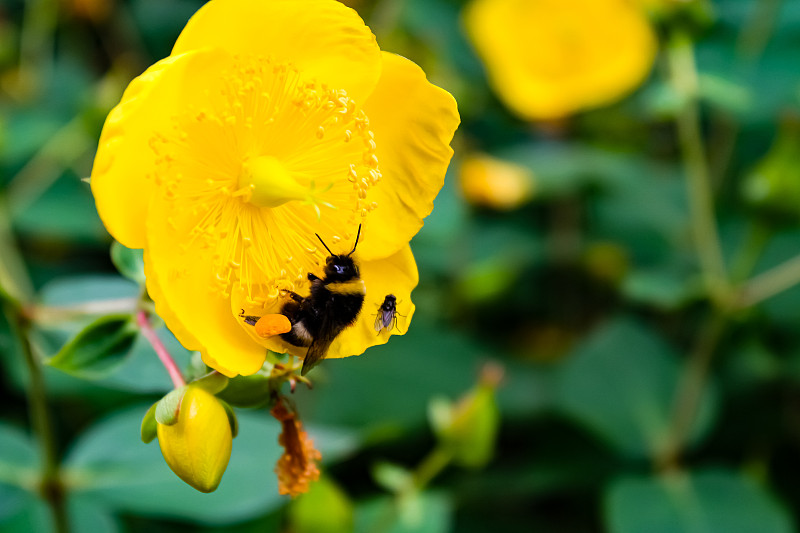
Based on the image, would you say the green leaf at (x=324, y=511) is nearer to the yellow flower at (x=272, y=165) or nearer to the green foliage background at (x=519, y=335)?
the green foliage background at (x=519, y=335)

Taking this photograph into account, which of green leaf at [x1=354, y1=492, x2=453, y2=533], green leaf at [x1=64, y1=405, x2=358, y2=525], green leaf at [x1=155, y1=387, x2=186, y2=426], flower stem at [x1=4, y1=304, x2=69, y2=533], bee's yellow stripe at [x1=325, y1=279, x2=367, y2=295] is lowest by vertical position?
green leaf at [x1=354, y1=492, x2=453, y2=533]

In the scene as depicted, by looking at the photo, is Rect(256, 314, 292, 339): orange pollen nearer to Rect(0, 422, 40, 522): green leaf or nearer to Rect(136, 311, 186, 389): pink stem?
Rect(136, 311, 186, 389): pink stem

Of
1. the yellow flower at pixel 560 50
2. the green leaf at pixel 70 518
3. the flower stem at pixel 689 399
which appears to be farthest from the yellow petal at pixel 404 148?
the yellow flower at pixel 560 50

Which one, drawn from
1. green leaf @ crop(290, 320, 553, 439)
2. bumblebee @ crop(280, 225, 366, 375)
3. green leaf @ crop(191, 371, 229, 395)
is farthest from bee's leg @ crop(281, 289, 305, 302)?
green leaf @ crop(290, 320, 553, 439)

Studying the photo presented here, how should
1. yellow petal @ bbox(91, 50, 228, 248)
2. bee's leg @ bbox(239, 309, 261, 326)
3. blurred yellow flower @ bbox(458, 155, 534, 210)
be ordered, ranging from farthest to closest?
blurred yellow flower @ bbox(458, 155, 534, 210) → bee's leg @ bbox(239, 309, 261, 326) → yellow petal @ bbox(91, 50, 228, 248)

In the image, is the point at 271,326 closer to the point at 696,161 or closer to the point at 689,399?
the point at 689,399

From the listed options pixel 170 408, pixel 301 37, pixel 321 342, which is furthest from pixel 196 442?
pixel 301 37
